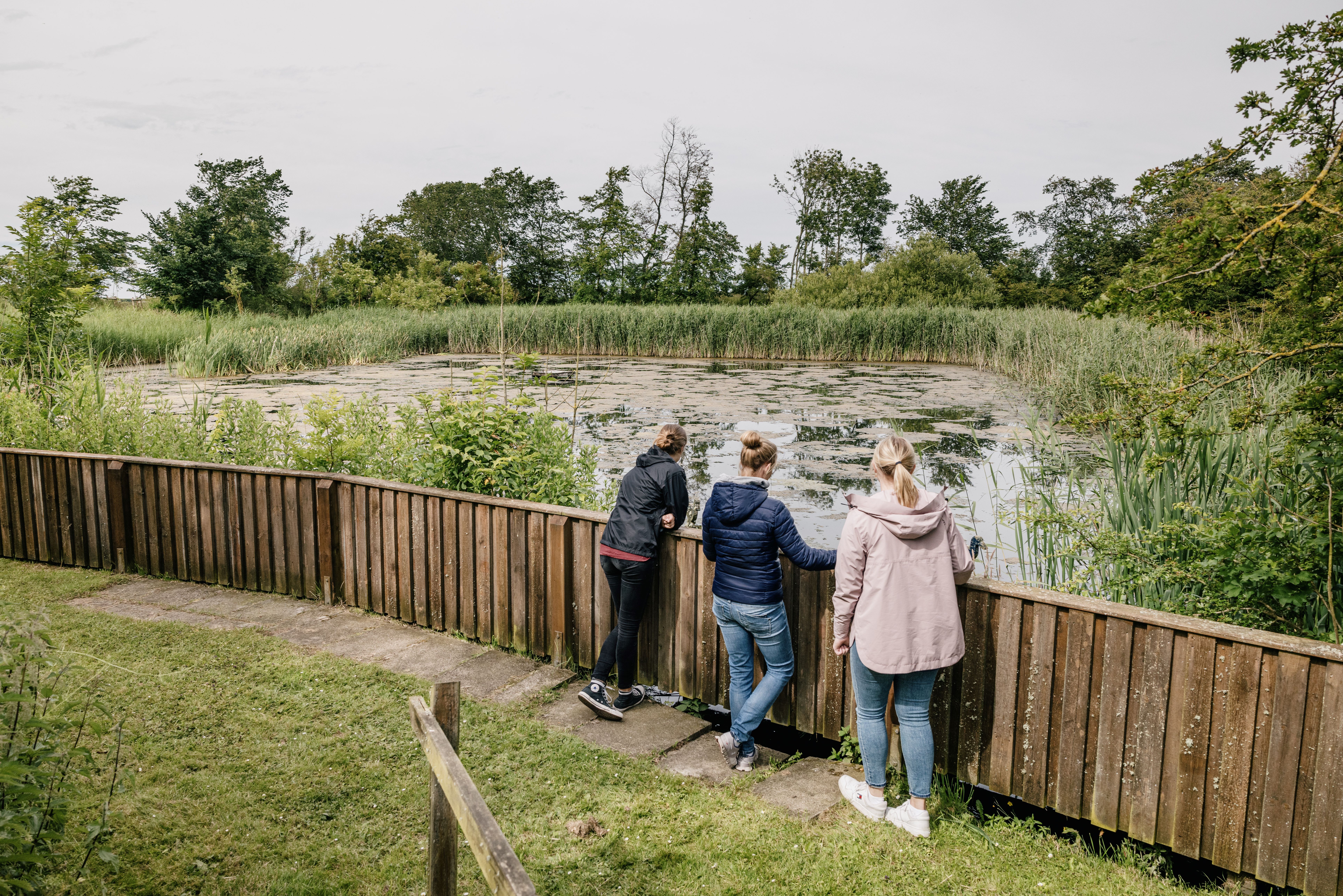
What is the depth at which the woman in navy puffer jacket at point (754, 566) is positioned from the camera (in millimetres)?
4105

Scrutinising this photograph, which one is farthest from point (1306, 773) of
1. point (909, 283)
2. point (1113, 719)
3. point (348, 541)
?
point (909, 283)

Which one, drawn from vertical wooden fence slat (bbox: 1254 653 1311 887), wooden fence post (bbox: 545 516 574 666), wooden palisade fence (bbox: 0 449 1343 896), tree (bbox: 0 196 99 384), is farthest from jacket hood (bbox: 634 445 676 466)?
tree (bbox: 0 196 99 384)

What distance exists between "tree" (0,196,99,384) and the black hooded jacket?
24.5 ft

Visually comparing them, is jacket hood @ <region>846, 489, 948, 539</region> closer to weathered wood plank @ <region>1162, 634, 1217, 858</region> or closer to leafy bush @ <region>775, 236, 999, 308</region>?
weathered wood plank @ <region>1162, 634, 1217, 858</region>

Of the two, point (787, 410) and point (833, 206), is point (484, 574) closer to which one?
point (787, 410)

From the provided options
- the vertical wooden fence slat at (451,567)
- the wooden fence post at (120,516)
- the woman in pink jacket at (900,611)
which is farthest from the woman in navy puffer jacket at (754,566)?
the wooden fence post at (120,516)

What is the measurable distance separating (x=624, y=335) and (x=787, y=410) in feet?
45.4

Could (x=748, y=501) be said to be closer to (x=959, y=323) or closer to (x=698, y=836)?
(x=698, y=836)

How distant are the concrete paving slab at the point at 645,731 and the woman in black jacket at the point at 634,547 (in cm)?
6

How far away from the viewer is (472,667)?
526 cm

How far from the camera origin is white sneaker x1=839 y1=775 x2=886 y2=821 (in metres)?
3.71

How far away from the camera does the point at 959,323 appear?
2530cm

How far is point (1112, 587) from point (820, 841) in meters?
2.33

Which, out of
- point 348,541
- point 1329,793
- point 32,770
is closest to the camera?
point 32,770
